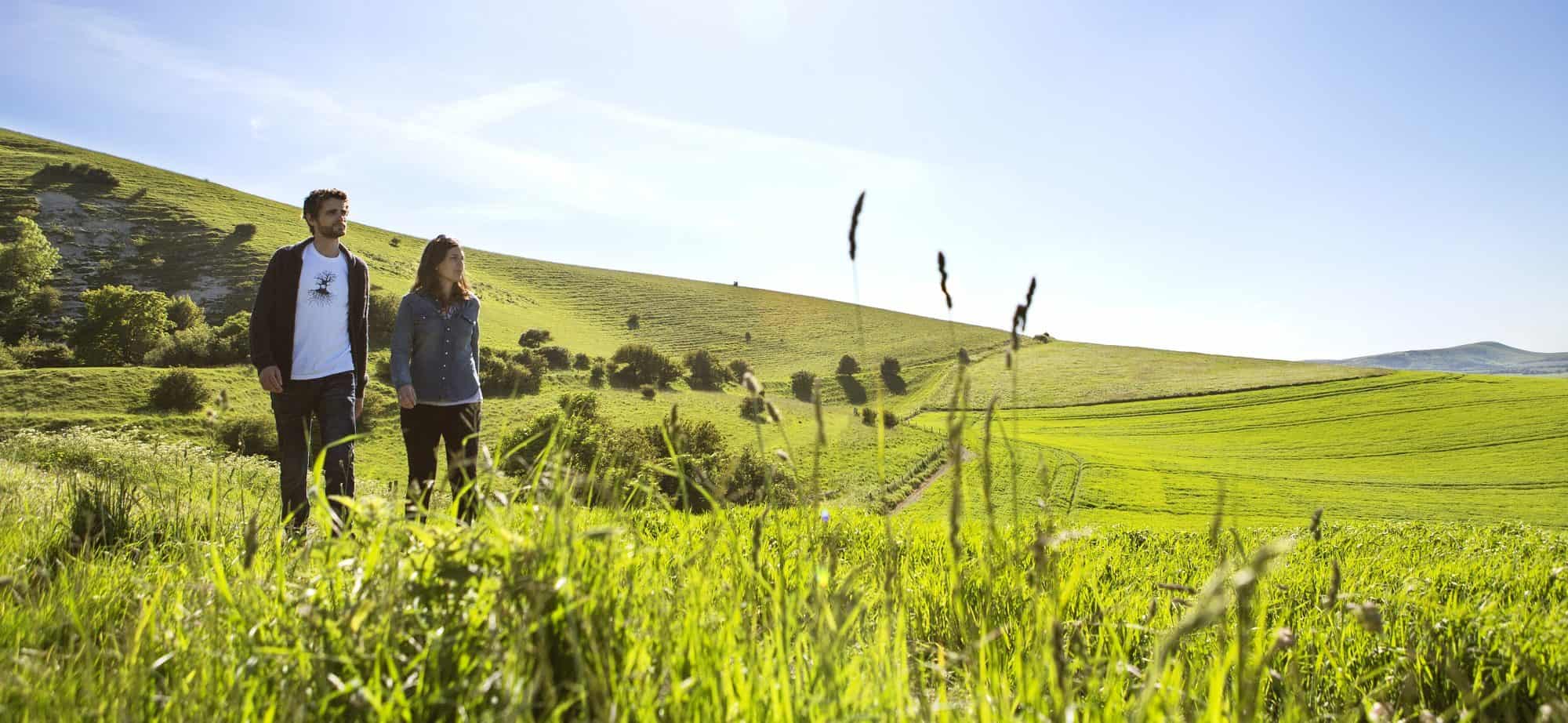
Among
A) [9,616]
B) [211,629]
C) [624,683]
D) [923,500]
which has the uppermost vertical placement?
[624,683]

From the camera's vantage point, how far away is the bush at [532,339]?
62281 millimetres

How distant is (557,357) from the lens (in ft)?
193

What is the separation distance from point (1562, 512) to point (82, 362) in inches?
3347

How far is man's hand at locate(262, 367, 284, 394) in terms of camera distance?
5.62 metres

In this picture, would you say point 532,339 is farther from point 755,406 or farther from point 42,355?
point 755,406

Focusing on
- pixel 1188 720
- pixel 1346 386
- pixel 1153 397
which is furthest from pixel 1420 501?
pixel 1188 720

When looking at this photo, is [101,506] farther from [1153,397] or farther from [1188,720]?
[1153,397]

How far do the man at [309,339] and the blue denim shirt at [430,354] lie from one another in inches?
13.3

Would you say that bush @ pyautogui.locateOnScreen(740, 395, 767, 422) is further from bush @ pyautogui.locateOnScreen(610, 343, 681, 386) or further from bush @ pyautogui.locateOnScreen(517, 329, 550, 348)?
bush @ pyautogui.locateOnScreen(517, 329, 550, 348)

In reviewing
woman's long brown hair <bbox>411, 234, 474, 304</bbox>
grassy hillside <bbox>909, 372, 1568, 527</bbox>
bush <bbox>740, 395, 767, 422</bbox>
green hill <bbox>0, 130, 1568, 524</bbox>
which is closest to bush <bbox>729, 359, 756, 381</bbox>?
green hill <bbox>0, 130, 1568, 524</bbox>

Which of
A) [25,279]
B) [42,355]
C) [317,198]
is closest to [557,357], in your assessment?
[42,355]

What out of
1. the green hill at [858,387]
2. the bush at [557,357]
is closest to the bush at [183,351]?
the green hill at [858,387]

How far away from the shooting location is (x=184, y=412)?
34.0 m

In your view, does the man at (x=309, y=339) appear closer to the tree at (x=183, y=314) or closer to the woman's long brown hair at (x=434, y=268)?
the woman's long brown hair at (x=434, y=268)
